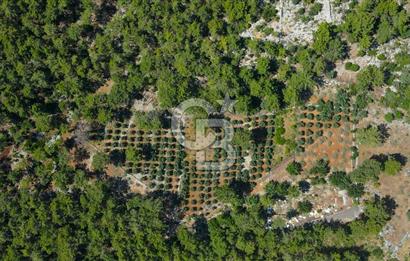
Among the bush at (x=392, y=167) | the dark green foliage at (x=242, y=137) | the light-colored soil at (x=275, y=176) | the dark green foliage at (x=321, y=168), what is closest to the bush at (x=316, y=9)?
the dark green foliage at (x=242, y=137)

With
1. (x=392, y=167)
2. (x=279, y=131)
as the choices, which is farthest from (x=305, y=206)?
(x=392, y=167)

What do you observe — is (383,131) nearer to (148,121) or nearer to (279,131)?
(279,131)

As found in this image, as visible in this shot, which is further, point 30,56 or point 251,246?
point 30,56

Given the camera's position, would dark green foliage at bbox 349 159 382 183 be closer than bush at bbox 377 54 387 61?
Yes

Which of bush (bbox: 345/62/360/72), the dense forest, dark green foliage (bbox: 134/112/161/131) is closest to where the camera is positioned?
the dense forest

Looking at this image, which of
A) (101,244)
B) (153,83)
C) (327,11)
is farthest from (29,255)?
(327,11)

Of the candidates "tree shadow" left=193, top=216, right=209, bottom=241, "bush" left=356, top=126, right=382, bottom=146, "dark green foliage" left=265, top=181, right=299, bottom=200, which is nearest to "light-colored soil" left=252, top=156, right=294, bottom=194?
"dark green foliage" left=265, top=181, right=299, bottom=200

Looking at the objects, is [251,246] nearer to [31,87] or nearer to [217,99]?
[217,99]

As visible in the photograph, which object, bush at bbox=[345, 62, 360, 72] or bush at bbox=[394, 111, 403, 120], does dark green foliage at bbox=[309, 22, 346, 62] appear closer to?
bush at bbox=[345, 62, 360, 72]
